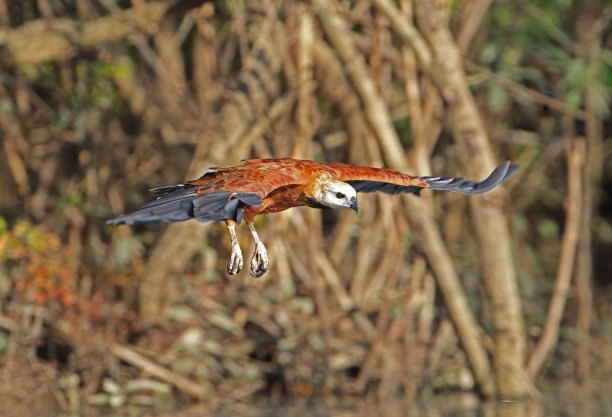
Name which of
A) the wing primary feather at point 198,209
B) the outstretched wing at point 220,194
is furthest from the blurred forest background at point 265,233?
the wing primary feather at point 198,209

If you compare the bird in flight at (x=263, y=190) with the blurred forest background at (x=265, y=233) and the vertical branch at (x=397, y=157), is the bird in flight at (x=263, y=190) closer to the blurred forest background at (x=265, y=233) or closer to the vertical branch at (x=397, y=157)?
the vertical branch at (x=397, y=157)

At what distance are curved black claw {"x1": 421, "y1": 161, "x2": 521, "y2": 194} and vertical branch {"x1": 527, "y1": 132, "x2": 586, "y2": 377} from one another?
5623 mm

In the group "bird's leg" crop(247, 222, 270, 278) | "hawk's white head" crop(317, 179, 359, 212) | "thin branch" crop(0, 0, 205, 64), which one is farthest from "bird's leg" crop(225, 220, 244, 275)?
"thin branch" crop(0, 0, 205, 64)

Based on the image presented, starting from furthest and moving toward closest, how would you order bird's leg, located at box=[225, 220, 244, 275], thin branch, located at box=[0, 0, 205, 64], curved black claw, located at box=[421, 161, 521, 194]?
thin branch, located at box=[0, 0, 205, 64] < curved black claw, located at box=[421, 161, 521, 194] < bird's leg, located at box=[225, 220, 244, 275]

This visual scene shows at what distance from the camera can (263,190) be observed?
17.9 ft

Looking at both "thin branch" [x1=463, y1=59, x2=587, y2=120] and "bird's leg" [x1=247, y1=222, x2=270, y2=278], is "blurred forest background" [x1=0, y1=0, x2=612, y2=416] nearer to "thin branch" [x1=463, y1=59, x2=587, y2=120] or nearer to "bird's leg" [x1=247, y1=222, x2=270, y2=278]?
"thin branch" [x1=463, y1=59, x2=587, y2=120]

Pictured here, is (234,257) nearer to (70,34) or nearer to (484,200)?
(484,200)

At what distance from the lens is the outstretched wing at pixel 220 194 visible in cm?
494

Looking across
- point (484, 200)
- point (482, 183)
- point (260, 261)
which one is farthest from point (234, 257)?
point (484, 200)

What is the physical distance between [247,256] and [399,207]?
6.11 ft

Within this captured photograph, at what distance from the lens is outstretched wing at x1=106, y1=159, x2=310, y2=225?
16.2 ft

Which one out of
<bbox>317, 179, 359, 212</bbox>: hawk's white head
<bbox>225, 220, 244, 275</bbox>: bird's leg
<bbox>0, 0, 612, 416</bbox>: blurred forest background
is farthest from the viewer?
<bbox>0, 0, 612, 416</bbox>: blurred forest background

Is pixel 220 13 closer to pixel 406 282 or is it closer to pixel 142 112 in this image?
pixel 142 112

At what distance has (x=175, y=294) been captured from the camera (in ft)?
39.4
